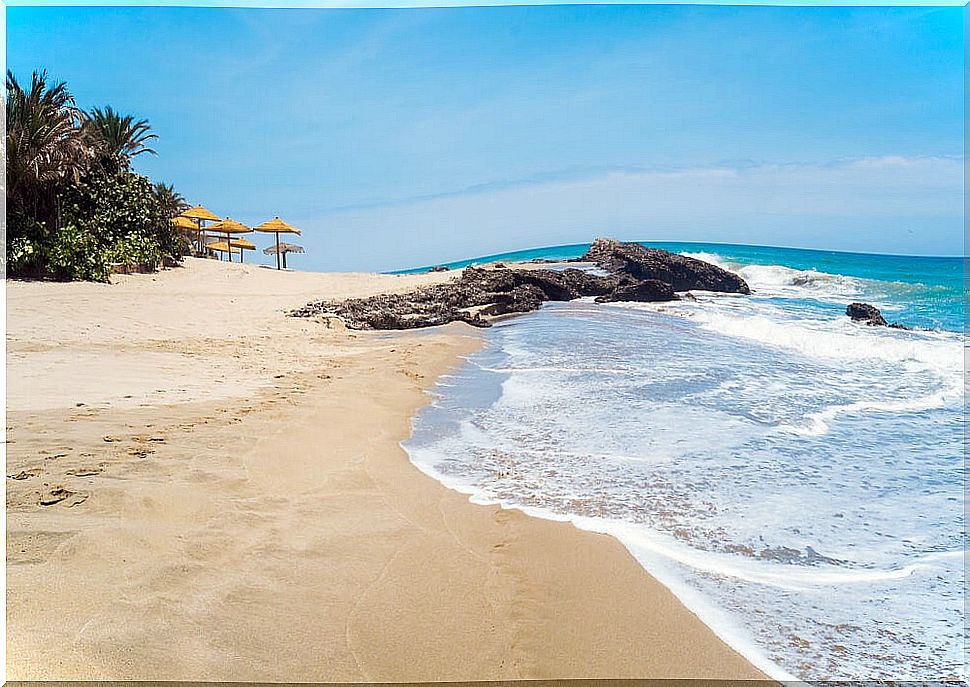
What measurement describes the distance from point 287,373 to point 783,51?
162 inches

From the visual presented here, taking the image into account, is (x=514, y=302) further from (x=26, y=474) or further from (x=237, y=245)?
(x=237, y=245)

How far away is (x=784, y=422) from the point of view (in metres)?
3.95

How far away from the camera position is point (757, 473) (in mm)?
2971

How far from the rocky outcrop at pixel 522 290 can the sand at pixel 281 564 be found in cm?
549

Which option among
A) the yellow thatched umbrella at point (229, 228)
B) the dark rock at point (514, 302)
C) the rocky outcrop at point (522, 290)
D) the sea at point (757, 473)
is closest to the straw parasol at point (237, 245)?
the yellow thatched umbrella at point (229, 228)

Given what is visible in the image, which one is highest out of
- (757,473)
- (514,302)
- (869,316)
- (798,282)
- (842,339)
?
(798,282)

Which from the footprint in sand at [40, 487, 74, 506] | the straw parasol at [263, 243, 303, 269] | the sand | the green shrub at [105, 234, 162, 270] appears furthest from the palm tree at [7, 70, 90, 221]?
the footprint in sand at [40, 487, 74, 506]

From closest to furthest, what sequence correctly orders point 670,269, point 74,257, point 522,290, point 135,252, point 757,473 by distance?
point 757,473 < point 74,257 < point 522,290 < point 135,252 < point 670,269

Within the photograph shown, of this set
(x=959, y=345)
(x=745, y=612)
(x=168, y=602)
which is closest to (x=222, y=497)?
(x=168, y=602)

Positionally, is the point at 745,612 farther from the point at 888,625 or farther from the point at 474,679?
the point at 474,679

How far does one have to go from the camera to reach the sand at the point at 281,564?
144 cm

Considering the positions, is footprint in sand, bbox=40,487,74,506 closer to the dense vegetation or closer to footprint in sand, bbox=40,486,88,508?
footprint in sand, bbox=40,486,88,508

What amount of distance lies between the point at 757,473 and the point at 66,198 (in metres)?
13.5

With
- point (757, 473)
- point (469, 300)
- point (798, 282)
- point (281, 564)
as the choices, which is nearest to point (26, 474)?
point (281, 564)
